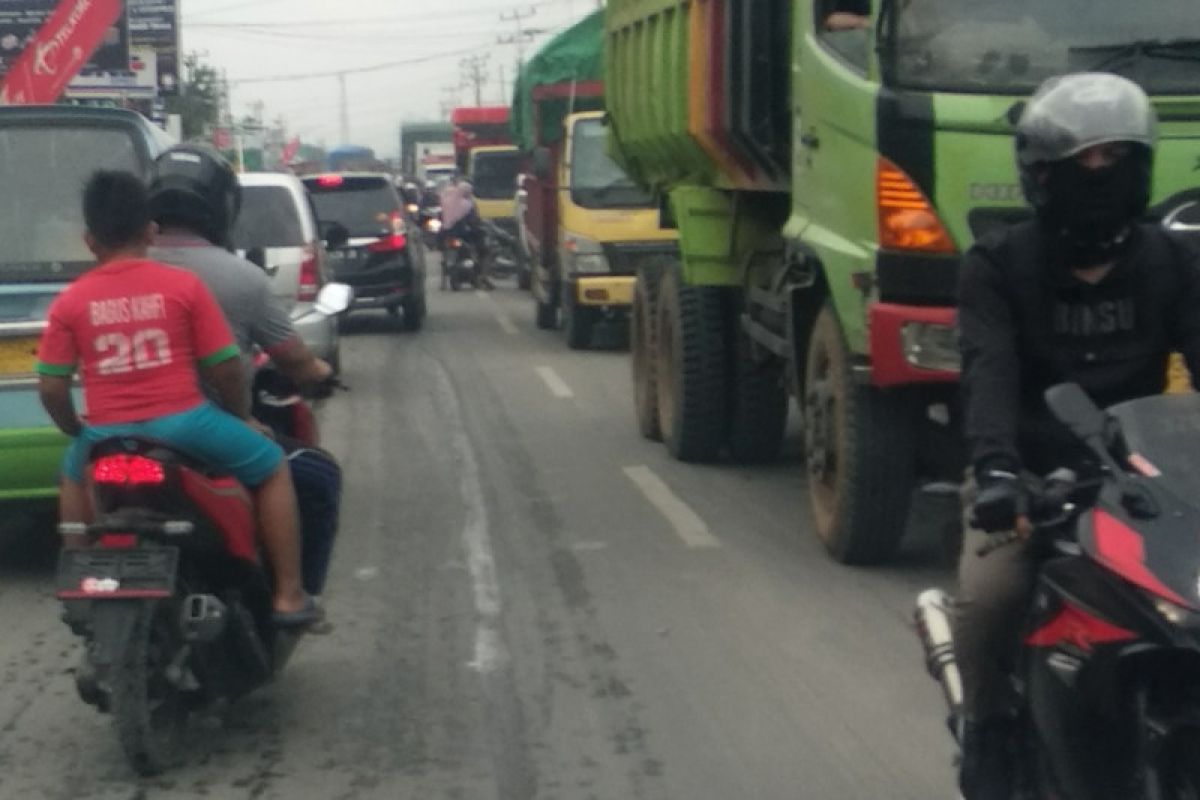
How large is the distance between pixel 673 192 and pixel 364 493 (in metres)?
2.43

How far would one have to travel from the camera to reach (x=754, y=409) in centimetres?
1243

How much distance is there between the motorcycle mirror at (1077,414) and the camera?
382 centimetres

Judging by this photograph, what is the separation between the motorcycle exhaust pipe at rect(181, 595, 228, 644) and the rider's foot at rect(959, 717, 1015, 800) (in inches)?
95.4

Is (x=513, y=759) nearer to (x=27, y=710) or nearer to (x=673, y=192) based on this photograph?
(x=27, y=710)

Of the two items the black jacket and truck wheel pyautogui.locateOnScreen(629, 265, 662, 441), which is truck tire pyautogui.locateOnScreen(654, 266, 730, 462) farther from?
the black jacket

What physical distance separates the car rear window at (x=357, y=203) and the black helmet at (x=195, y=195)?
16.7 metres

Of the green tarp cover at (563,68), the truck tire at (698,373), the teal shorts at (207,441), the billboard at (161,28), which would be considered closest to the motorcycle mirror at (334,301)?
the teal shorts at (207,441)

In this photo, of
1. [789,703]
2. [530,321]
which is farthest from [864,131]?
[530,321]

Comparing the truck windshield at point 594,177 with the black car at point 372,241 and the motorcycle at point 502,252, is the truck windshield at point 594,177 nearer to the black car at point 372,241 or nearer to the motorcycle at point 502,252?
the black car at point 372,241

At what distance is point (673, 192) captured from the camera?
489 inches

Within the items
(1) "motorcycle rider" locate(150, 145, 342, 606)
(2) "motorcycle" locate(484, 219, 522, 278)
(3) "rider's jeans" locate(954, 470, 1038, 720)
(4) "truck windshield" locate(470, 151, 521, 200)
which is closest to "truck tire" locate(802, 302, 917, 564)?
(1) "motorcycle rider" locate(150, 145, 342, 606)

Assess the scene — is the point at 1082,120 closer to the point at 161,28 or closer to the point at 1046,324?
the point at 1046,324

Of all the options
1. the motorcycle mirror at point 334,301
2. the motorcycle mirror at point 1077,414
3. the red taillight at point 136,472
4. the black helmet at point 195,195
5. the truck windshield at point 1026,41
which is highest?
the truck windshield at point 1026,41

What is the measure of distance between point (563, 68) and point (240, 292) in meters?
17.1
